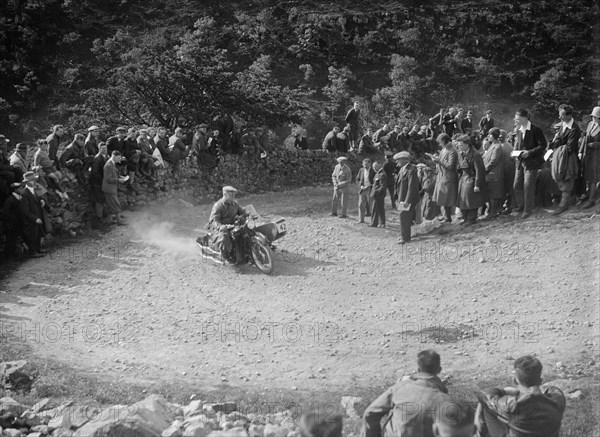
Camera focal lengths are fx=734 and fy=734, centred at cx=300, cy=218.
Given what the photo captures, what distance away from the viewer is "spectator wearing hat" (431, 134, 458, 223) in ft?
52.9

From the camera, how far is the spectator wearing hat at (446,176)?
16.1 meters

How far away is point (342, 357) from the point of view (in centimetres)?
1045

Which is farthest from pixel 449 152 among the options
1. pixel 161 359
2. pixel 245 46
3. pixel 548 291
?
pixel 245 46

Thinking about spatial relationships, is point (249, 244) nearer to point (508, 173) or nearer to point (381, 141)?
point (508, 173)

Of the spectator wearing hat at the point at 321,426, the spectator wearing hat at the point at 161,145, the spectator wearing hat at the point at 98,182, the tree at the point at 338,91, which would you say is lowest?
the spectator wearing hat at the point at 321,426

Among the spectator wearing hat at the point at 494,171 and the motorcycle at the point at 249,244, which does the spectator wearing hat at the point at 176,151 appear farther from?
the spectator wearing hat at the point at 494,171

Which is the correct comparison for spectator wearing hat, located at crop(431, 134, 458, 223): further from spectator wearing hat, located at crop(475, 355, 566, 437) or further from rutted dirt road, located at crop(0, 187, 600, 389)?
spectator wearing hat, located at crop(475, 355, 566, 437)

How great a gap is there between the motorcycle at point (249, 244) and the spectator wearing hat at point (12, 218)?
3.77 m

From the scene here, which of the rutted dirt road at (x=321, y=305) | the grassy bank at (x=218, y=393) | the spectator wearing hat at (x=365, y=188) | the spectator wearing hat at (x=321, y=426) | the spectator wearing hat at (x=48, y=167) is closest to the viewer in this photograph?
the spectator wearing hat at (x=321, y=426)

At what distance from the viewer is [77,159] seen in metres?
17.8

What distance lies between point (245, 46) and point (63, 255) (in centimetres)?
2772

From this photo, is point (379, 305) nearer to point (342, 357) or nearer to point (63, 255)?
point (342, 357)

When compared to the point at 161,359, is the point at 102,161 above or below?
above

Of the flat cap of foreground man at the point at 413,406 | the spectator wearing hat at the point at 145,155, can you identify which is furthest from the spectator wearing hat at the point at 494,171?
A: the flat cap of foreground man at the point at 413,406
